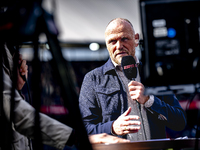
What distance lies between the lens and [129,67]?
4.64 ft

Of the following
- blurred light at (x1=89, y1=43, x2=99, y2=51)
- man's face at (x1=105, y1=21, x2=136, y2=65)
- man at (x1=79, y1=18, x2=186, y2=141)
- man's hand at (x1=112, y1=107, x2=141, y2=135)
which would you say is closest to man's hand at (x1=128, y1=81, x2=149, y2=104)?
man at (x1=79, y1=18, x2=186, y2=141)

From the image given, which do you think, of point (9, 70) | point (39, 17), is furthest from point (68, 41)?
point (39, 17)

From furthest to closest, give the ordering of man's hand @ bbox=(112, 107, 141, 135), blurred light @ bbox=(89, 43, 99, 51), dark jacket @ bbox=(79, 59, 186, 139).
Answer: blurred light @ bbox=(89, 43, 99, 51)
dark jacket @ bbox=(79, 59, 186, 139)
man's hand @ bbox=(112, 107, 141, 135)

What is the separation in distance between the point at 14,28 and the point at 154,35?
0.61m

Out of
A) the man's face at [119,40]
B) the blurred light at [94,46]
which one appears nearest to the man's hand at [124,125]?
the man's face at [119,40]

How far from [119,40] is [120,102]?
48 cm

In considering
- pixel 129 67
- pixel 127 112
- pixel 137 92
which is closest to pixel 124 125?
pixel 127 112

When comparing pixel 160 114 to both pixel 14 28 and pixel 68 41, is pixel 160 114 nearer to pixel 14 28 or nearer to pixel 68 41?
pixel 68 41

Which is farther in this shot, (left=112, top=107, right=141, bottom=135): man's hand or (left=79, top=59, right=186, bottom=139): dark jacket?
(left=79, top=59, right=186, bottom=139): dark jacket

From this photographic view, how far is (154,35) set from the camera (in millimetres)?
934

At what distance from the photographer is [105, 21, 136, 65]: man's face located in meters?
1.51

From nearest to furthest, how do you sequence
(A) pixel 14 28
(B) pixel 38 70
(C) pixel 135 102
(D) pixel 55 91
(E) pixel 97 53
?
(A) pixel 14 28 → (B) pixel 38 70 → (C) pixel 135 102 → (E) pixel 97 53 → (D) pixel 55 91

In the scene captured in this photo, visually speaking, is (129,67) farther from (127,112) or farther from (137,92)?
(127,112)

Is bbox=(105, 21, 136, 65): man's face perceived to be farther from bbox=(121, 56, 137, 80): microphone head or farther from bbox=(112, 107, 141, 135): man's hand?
bbox=(112, 107, 141, 135): man's hand
